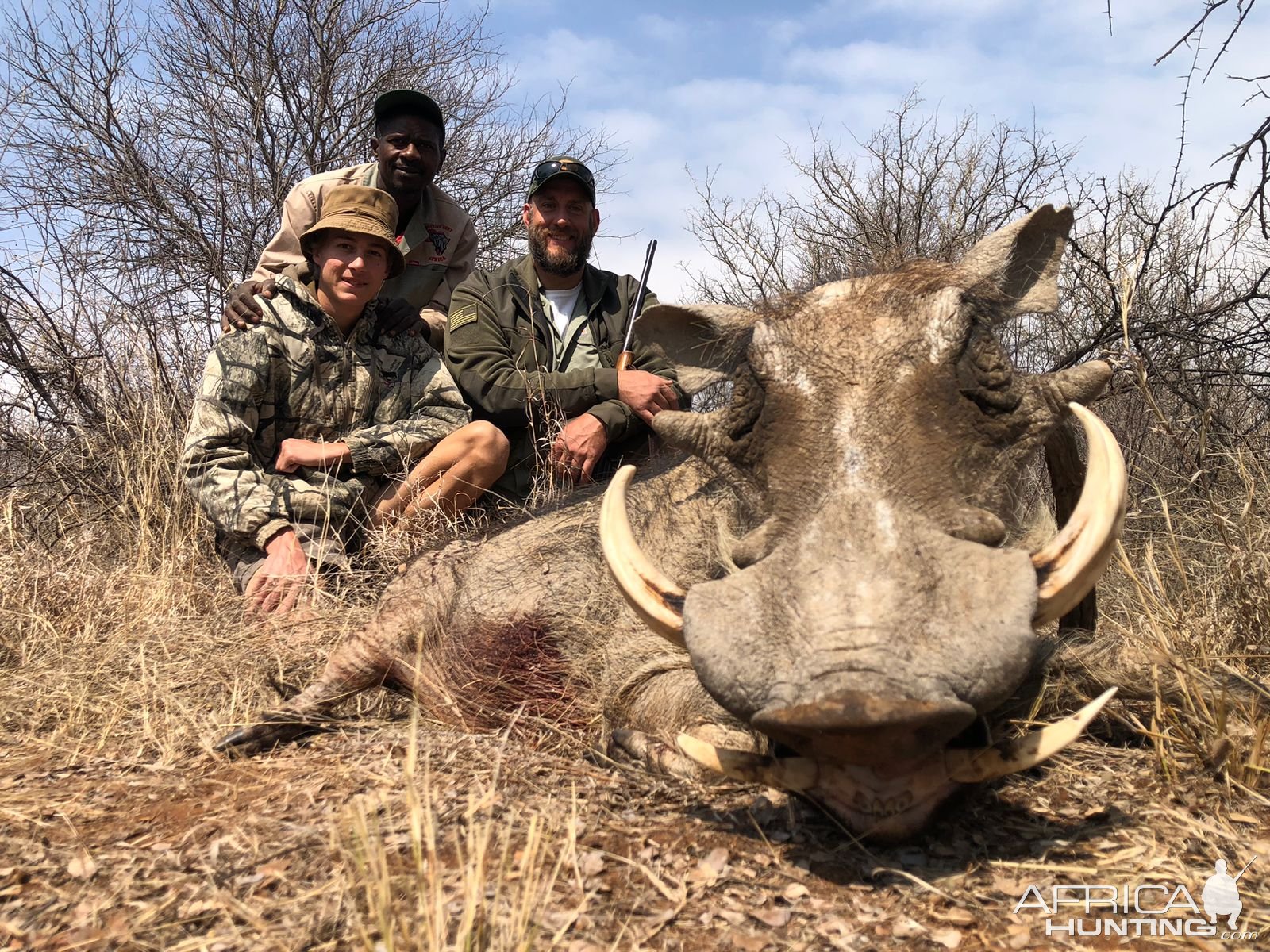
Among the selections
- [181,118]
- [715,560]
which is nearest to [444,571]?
[715,560]

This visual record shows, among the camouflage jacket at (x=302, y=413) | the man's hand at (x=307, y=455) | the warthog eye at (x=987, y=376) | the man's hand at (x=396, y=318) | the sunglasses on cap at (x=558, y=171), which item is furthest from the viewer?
the sunglasses on cap at (x=558, y=171)

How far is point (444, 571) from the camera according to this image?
13.5ft

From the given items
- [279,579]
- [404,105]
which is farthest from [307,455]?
[404,105]

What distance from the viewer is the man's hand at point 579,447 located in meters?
4.93

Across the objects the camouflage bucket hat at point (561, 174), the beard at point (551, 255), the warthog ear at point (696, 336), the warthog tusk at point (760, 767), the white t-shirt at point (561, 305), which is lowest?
the warthog tusk at point (760, 767)

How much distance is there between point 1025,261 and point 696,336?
1205 millimetres

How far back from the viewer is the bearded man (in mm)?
5055

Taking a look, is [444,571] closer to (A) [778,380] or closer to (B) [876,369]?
(A) [778,380]

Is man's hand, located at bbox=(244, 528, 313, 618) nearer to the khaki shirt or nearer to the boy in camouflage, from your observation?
the boy in camouflage

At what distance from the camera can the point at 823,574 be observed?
2.01 meters

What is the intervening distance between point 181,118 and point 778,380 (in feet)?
30.3

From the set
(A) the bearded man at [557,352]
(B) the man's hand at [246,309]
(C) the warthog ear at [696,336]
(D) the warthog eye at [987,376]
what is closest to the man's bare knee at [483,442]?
(A) the bearded man at [557,352]

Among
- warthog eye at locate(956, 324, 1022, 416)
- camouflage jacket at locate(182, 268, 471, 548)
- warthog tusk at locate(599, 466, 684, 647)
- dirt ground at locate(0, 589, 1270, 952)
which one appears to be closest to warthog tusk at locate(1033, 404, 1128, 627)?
warthog eye at locate(956, 324, 1022, 416)

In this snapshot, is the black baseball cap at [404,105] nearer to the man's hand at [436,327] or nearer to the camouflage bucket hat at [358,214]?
the man's hand at [436,327]
